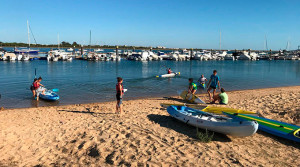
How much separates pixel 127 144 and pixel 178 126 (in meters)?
2.71

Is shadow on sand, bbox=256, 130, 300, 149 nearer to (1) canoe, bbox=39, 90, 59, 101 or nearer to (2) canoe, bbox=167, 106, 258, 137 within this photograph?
(2) canoe, bbox=167, 106, 258, 137

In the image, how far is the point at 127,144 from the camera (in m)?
6.80

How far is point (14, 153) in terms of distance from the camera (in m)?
6.60

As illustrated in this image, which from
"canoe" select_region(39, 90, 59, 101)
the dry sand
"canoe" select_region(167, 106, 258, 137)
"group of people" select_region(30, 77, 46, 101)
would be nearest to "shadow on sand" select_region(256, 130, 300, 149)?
the dry sand

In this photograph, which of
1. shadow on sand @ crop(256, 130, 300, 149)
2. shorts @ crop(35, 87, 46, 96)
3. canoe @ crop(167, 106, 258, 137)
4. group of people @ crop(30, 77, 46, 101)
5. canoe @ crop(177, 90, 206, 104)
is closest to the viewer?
canoe @ crop(167, 106, 258, 137)

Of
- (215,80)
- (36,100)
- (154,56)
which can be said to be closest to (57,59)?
(154,56)

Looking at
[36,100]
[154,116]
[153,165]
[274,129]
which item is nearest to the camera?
[153,165]

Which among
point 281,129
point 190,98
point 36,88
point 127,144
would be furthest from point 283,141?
point 36,88

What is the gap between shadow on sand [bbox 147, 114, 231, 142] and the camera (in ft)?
25.1

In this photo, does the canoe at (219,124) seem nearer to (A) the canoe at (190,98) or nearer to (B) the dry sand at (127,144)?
(B) the dry sand at (127,144)

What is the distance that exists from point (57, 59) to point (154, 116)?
5616 centimetres

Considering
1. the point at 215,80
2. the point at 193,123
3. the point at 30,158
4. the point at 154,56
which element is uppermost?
the point at 154,56

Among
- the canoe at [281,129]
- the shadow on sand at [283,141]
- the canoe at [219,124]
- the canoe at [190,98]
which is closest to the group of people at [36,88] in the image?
the canoe at [190,98]

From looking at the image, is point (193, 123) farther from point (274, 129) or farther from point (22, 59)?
point (22, 59)
